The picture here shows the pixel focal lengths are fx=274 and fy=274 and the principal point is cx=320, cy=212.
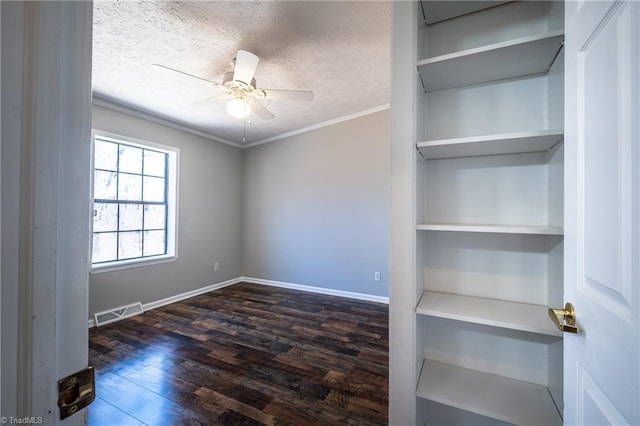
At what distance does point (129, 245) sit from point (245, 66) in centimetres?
286

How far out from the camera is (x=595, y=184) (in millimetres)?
684

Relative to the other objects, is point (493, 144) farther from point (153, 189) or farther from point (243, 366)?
point (153, 189)

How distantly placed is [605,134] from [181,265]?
446cm

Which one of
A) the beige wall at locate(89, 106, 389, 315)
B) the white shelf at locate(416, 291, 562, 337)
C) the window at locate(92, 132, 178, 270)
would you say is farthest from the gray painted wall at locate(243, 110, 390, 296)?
the white shelf at locate(416, 291, 562, 337)

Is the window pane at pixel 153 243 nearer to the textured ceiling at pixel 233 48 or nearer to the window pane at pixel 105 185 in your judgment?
the window pane at pixel 105 185

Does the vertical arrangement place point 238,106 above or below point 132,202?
above

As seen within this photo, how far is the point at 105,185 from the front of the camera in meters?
3.27

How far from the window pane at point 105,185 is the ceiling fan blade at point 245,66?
2.24 m

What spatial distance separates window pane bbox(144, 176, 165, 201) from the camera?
374 centimetres

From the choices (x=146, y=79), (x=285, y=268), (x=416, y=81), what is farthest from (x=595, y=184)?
(x=285, y=268)

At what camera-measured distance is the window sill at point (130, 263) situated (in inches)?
124

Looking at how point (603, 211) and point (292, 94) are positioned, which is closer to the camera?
point (603, 211)

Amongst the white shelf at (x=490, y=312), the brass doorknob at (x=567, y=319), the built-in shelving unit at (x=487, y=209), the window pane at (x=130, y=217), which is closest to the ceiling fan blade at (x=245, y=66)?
the built-in shelving unit at (x=487, y=209)

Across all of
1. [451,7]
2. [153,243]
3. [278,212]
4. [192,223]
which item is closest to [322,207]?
[278,212]
